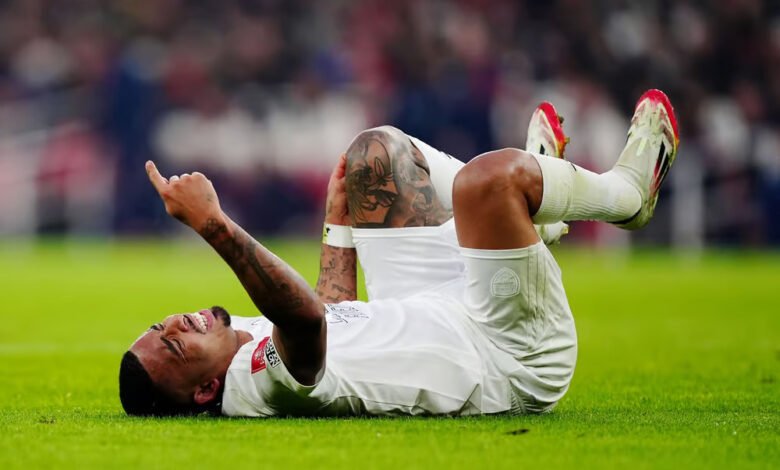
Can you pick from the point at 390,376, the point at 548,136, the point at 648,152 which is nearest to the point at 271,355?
the point at 390,376

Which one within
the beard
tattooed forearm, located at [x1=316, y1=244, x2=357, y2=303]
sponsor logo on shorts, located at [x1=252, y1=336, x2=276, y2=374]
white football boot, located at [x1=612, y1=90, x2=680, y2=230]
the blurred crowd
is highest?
the blurred crowd

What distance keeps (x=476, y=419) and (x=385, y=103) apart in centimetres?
1634

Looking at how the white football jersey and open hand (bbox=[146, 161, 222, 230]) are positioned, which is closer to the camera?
open hand (bbox=[146, 161, 222, 230])

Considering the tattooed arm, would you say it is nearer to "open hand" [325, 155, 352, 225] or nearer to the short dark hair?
"open hand" [325, 155, 352, 225]

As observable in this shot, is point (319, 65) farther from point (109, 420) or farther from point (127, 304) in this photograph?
point (109, 420)

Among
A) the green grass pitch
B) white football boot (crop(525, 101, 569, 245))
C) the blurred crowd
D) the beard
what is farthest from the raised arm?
the blurred crowd

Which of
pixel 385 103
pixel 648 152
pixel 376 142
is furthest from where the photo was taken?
pixel 385 103

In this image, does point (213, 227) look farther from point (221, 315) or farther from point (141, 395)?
point (141, 395)

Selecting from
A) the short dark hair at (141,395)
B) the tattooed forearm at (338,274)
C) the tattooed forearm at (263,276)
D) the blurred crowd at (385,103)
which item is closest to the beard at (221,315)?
the short dark hair at (141,395)

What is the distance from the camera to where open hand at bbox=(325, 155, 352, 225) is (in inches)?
236

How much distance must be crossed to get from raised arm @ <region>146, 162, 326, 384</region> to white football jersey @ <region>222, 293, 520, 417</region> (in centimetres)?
24

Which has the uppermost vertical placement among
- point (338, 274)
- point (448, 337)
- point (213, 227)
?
point (213, 227)

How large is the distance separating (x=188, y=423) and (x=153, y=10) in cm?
2132

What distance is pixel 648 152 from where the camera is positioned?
5.44 metres
